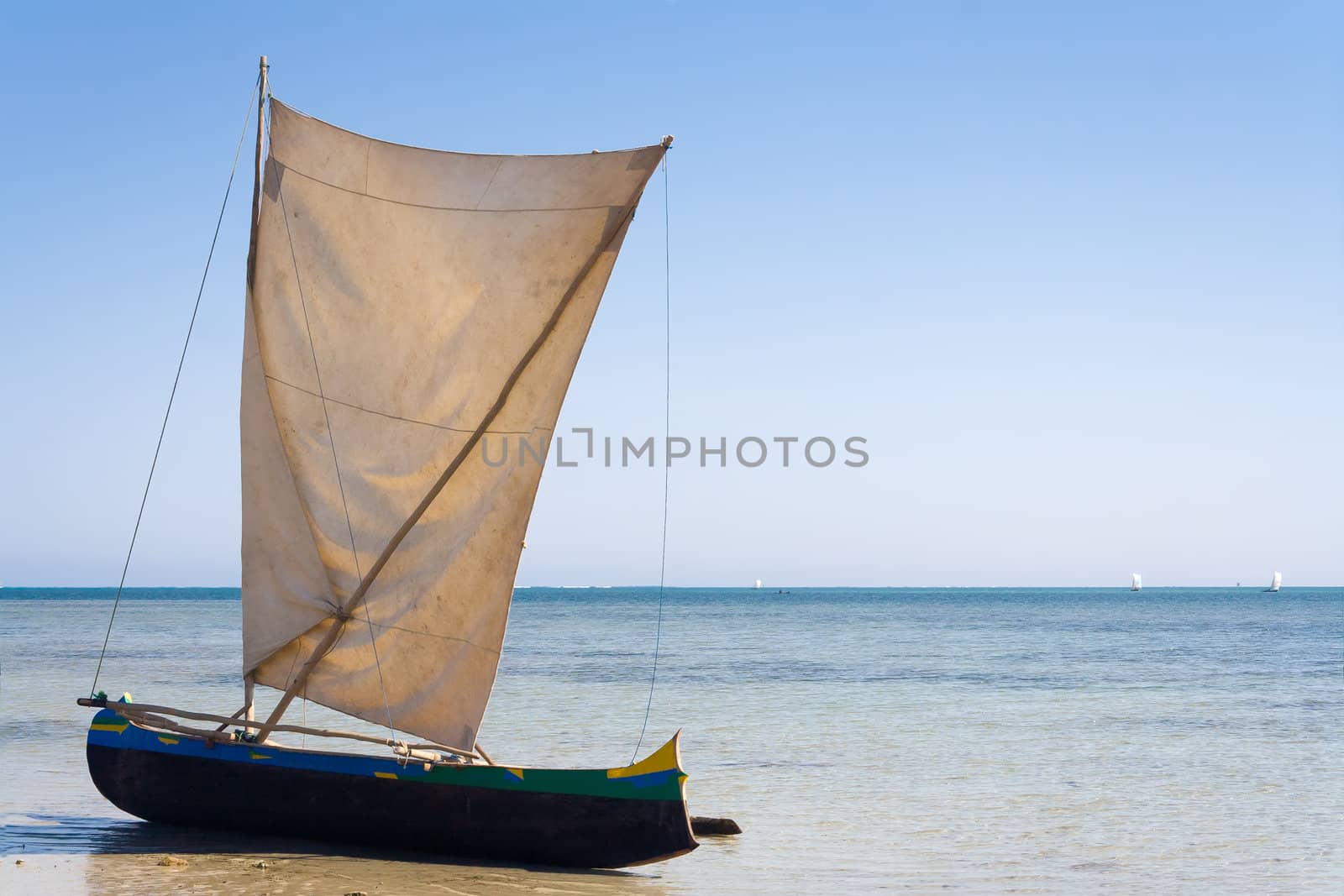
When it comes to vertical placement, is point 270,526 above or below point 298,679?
above

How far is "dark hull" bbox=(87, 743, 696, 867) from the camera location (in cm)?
997

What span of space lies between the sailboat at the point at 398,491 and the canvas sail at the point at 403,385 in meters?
→ 0.02

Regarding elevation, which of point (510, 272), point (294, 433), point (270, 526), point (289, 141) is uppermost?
point (289, 141)

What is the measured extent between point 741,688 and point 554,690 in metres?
4.41

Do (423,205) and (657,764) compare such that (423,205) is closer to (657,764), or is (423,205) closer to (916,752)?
(657,764)

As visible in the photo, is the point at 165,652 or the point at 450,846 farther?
the point at 165,652

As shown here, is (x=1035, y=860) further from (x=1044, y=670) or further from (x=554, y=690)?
(x=1044, y=670)

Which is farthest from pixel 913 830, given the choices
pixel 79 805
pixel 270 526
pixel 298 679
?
pixel 79 805

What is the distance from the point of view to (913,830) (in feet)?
41.4

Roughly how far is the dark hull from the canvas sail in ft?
2.17

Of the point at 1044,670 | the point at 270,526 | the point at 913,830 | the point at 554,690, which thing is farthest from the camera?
the point at 1044,670

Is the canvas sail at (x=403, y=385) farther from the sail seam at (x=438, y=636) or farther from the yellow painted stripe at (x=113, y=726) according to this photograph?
the yellow painted stripe at (x=113, y=726)

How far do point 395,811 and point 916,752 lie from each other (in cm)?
996

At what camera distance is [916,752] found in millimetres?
18031
